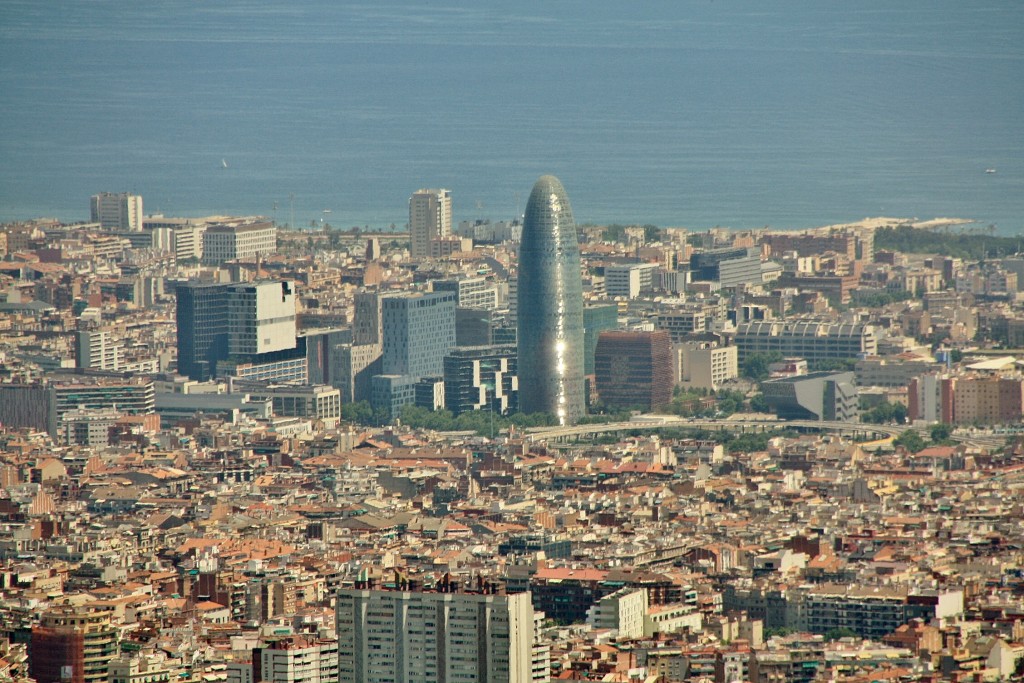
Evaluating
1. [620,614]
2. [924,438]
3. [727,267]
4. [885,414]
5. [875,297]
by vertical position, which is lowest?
[620,614]

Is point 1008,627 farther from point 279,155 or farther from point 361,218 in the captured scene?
point 279,155

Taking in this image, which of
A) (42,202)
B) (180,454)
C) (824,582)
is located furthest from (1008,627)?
(42,202)

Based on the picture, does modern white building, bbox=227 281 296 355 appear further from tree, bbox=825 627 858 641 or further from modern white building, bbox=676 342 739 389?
tree, bbox=825 627 858 641

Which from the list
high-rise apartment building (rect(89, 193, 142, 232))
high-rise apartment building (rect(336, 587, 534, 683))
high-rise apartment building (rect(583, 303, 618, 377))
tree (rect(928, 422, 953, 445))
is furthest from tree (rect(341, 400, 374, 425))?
high-rise apartment building (rect(336, 587, 534, 683))

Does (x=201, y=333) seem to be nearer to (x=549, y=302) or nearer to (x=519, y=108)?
(x=549, y=302)

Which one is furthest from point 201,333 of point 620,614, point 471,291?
point 620,614
